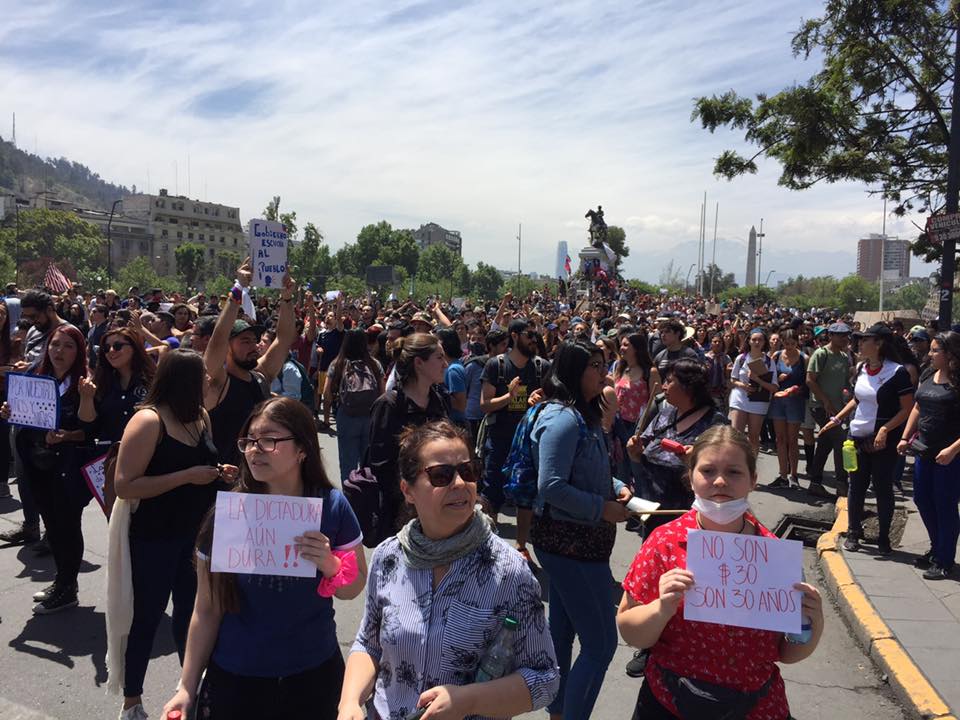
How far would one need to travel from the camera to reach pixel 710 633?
2.25m

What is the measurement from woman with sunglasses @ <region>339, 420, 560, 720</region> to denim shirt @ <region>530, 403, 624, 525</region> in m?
1.11

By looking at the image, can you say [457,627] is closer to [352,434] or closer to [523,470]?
[523,470]

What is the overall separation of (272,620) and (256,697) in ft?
0.81

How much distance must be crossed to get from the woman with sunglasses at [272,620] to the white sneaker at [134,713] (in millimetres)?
1140

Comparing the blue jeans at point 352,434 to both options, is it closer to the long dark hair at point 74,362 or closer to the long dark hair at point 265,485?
the long dark hair at point 74,362

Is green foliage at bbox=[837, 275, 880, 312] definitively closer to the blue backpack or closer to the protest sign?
the blue backpack

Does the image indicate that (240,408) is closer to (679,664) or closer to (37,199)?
(679,664)

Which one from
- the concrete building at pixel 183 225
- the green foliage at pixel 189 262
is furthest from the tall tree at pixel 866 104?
the concrete building at pixel 183 225

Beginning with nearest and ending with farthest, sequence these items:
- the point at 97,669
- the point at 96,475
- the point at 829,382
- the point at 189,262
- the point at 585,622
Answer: the point at 585,622 < the point at 97,669 < the point at 96,475 < the point at 829,382 < the point at 189,262

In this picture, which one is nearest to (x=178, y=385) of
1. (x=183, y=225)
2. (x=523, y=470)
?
(x=523, y=470)

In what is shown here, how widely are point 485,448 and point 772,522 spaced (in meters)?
3.25

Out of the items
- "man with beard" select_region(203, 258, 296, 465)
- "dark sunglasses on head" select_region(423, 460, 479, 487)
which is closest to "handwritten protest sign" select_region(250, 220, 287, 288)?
"man with beard" select_region(203, 258, 296, 465)

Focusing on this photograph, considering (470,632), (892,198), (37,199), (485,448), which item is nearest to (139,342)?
(485,448)

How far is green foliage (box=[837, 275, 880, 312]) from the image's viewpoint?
118m
